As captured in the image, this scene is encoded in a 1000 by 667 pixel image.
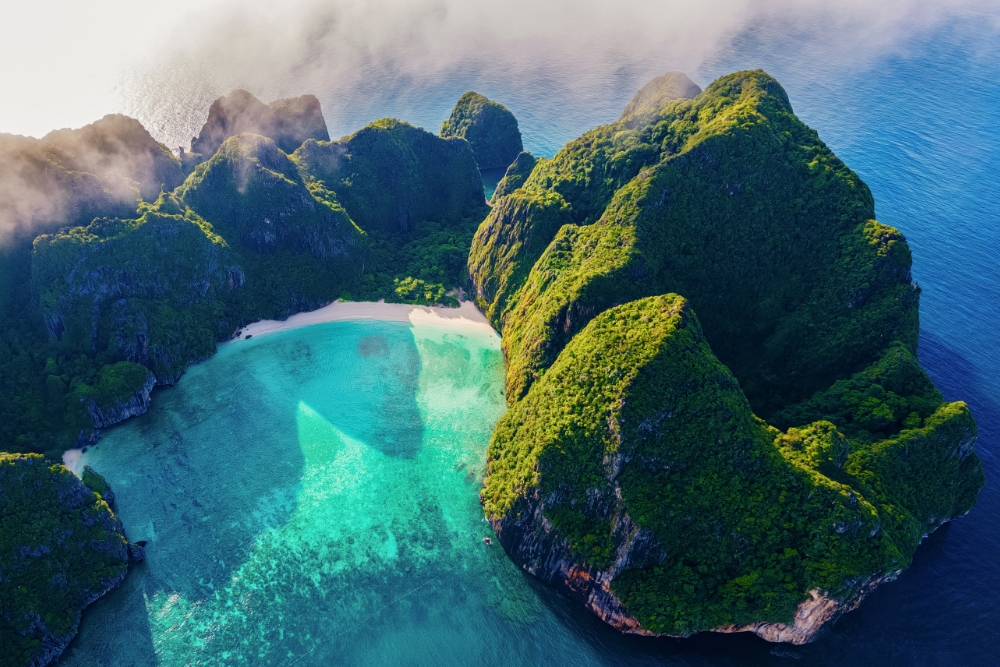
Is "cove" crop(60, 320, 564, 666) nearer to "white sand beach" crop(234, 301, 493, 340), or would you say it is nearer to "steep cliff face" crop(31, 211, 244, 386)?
"white sand beach" crop(234, 301, 493, 340)

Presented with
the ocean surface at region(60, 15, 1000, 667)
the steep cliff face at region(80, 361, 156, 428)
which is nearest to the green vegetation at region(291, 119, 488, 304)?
the ocean surface at region(60, 15, 1000, 667)

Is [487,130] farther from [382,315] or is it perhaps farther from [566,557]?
[566,557]

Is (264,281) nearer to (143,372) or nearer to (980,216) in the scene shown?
(143,372)

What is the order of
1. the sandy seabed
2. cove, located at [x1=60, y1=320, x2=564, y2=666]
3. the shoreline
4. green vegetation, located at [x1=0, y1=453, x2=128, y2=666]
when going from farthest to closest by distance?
the shoreline < the sandy seabed < cove, located at [x1=60, y1=320, x2=564, y2=666] < green vegetation, located at [x1=0, y1=453, x2=128, y2=666]

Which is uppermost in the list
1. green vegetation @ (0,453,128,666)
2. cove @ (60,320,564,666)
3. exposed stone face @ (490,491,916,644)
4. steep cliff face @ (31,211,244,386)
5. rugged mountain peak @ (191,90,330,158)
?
rugged mountain peak @ (191,90,330,158)

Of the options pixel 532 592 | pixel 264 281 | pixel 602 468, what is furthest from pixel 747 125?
pixel 264 281

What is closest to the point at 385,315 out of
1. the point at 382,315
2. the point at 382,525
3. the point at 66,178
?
the point at 382,315
